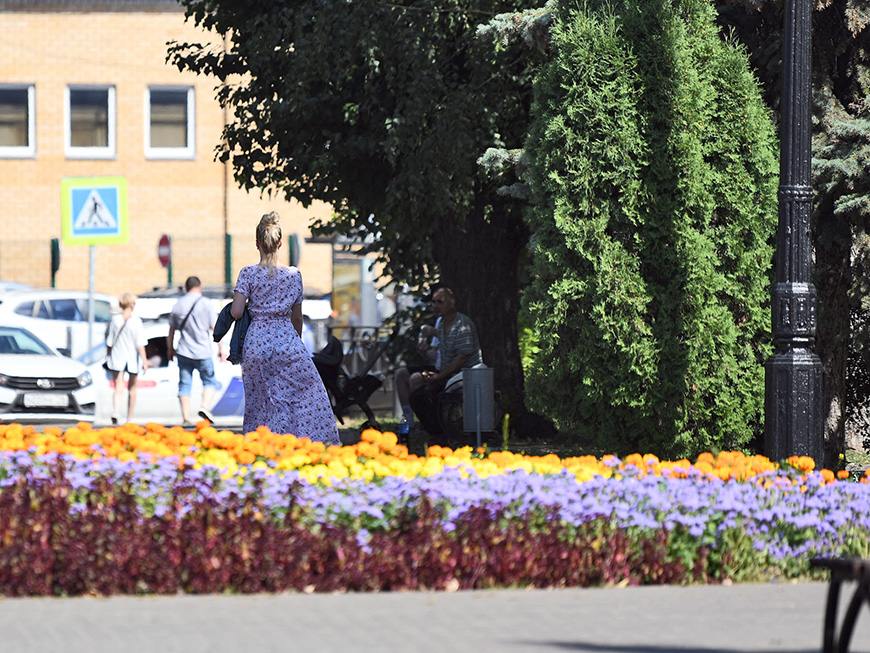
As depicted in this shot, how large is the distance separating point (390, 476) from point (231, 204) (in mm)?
28879

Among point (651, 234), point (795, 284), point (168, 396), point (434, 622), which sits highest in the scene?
point (651, 234)

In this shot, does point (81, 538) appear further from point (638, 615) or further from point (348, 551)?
point (638, 615)

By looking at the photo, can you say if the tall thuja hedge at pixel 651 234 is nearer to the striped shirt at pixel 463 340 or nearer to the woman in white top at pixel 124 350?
the striped shirt at pixel 463 340

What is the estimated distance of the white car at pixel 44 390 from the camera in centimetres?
1786

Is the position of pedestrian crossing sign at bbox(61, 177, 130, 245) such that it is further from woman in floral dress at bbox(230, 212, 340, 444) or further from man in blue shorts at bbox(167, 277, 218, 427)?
woman in floral dress at bbox(230, 212, 340, 444)

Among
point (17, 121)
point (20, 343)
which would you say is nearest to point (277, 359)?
point (20, 343)

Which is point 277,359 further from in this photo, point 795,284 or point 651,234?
point 795,284

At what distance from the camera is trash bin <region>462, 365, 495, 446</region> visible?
12523mm

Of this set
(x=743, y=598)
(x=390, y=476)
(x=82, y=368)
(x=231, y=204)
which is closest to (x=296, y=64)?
(x=82, y=368)

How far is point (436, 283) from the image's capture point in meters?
18.3

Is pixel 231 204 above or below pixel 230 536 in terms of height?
above

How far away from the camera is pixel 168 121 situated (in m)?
35.8

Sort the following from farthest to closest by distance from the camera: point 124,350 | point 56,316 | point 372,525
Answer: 1. point 56,316
2. point 124,350
3. point 372,525

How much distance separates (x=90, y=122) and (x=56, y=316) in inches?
Result: 462
